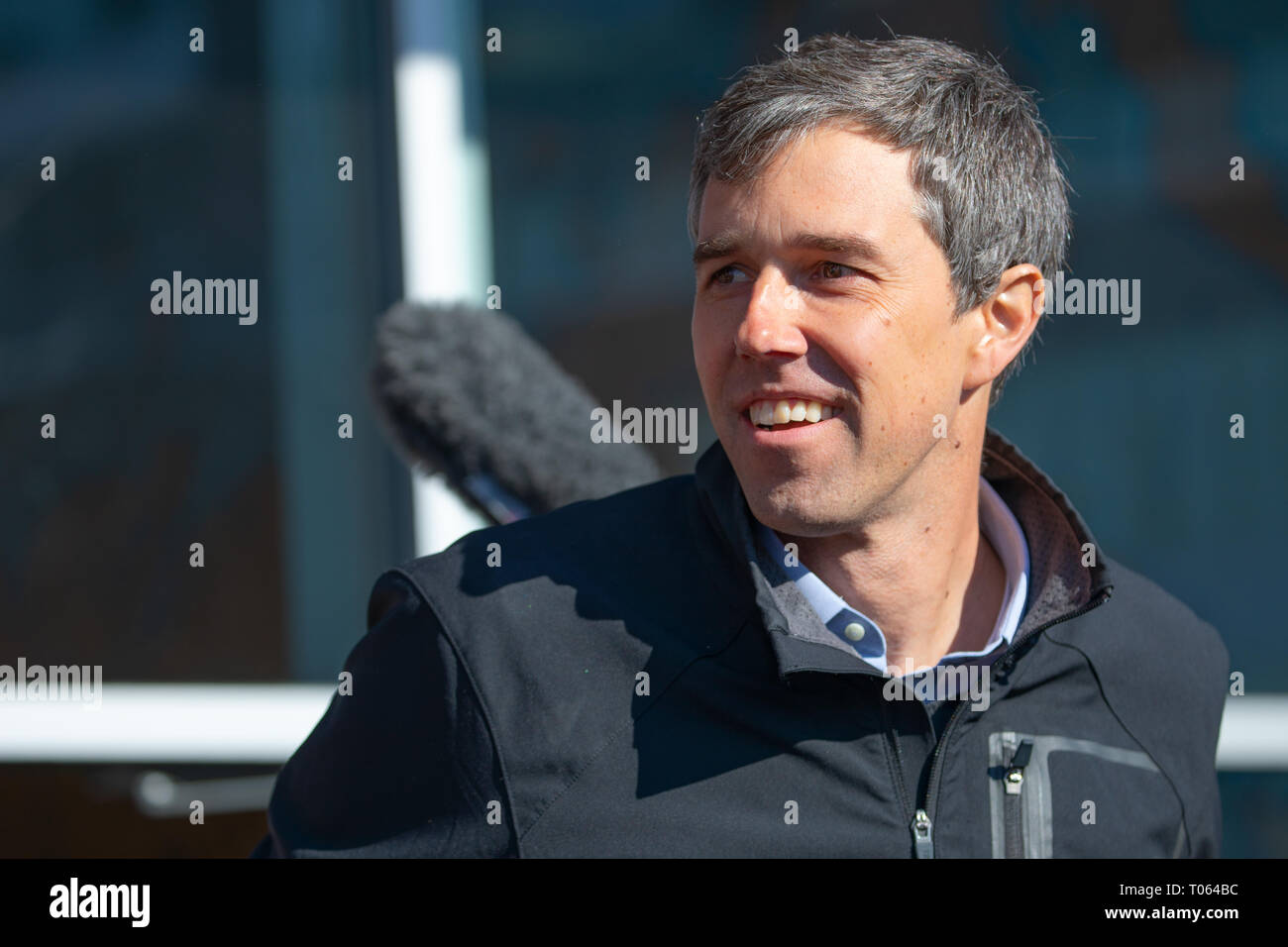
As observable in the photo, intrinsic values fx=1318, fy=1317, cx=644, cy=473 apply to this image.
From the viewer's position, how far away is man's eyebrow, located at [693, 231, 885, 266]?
5.80 feet

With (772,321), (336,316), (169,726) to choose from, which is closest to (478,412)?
(772,321)

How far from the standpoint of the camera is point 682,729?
67.4 inches

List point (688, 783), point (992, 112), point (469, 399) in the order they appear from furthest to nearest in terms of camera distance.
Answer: point (469, 399)
point (992, 112)
point (688, 783)

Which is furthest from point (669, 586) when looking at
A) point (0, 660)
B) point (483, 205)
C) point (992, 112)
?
point (0, 660)

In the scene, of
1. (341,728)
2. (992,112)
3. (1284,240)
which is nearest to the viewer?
(341,728)

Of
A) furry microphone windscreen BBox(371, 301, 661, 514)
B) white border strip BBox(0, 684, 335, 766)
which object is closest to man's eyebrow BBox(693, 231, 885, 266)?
furry microphone windscreen BBox(371, 301, 661, 514)

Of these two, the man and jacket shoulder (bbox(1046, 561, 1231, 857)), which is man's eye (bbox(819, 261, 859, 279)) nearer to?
the man

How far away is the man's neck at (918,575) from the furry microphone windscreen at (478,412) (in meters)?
0.66

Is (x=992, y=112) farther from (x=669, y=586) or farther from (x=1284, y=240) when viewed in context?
(x=1284, y=240)

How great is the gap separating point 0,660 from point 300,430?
1082 millimetres

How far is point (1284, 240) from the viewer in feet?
11.1

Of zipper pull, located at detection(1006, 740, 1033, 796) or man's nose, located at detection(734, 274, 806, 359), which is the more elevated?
man's nose, located at detection(734, 274, 806, 359)

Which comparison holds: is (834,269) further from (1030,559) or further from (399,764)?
(399,764)

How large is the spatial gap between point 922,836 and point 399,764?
0.69 meters
